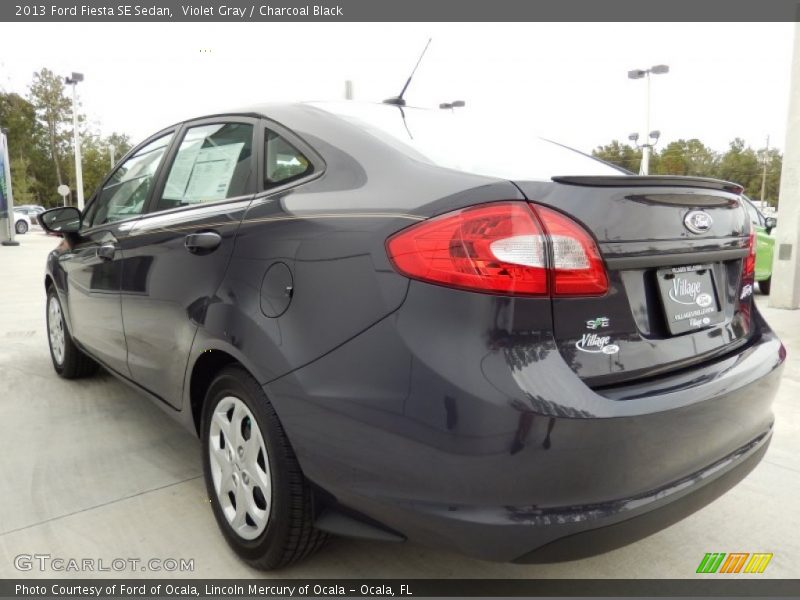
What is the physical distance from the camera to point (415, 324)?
5.05 ft

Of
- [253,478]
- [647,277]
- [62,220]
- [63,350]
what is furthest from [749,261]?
[63,350]

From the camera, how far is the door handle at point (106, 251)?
3066 mm

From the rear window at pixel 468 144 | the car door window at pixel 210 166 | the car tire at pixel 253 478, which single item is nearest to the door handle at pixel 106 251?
the car door window at pixel 210 166

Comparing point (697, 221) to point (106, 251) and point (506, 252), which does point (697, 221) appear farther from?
point (106, 251)

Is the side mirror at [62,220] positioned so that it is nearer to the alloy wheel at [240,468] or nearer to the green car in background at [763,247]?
the alloy wheel at [240,468]

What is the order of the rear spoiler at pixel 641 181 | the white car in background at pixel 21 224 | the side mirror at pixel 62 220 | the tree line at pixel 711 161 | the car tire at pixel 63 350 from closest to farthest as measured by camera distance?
the rear spoiler at pixel 641 181 < the side mirror at pixel 62 220 < the car tire at pixel 63 350 < the white car in background at pixel 21 224 < the tree line at pixel 711 161

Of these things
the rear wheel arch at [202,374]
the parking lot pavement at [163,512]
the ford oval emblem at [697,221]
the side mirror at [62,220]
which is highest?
the ford oval emblem at [697,221]

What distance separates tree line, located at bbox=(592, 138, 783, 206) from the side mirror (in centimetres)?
5099

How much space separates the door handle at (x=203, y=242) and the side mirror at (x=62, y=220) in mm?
1878

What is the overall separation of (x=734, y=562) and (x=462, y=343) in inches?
59.0

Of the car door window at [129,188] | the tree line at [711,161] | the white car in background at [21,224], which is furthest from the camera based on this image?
the tree line at [711,161]

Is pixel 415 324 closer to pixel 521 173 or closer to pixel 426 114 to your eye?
pixel 521 173

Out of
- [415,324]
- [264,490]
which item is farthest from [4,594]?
[415,324]

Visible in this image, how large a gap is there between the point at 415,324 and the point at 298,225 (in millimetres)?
546
